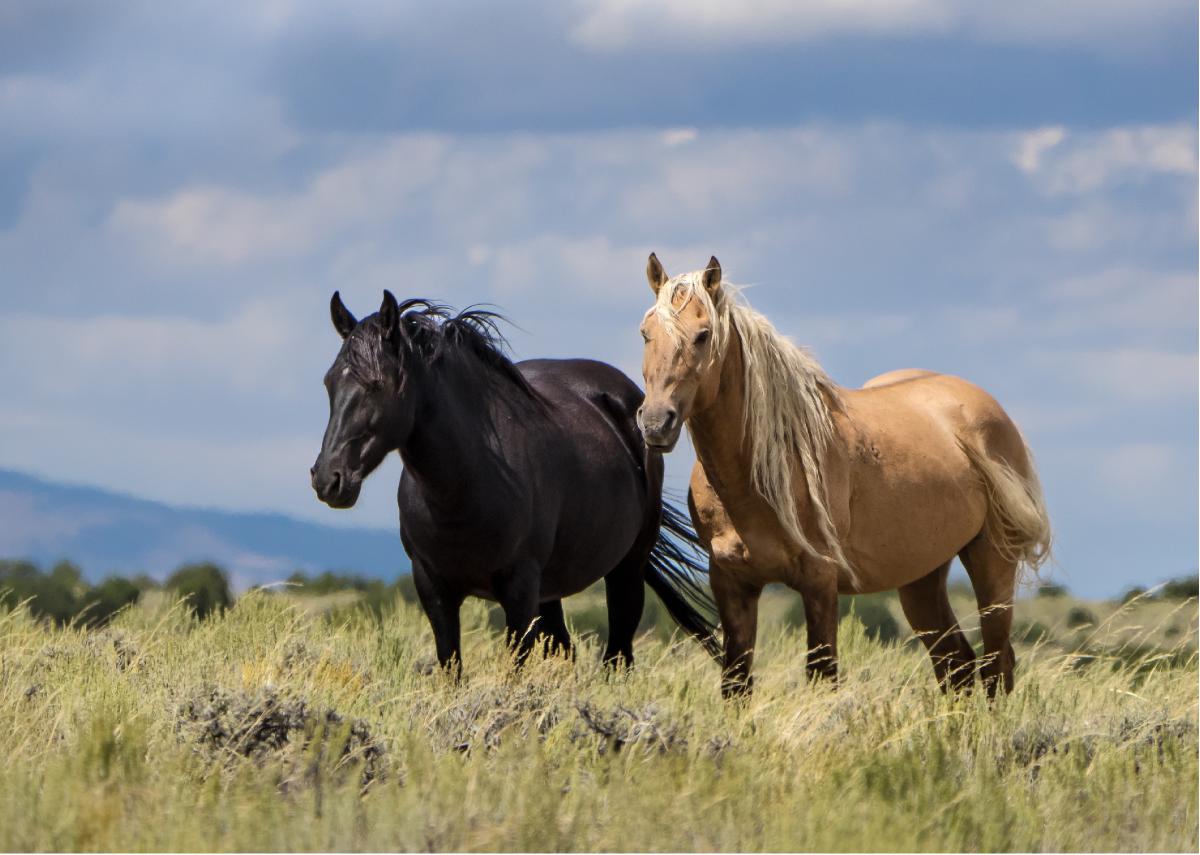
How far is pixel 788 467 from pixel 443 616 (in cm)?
202

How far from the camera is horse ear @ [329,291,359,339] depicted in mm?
7520

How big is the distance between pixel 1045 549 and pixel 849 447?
1975 millimetres

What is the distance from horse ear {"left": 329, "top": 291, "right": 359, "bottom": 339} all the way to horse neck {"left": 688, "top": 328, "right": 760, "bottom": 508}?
5.89 feet

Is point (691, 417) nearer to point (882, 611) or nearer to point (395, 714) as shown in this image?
point (395, 714)

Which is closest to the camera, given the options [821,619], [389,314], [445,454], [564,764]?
[564,764]

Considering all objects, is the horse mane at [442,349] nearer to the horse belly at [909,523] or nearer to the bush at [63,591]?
the horse belly at [909,523]

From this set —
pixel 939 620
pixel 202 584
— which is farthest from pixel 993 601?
pixel 202 584

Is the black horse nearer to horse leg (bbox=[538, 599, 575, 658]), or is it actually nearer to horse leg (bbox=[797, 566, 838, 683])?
horse leg (bbox=[538, 599, 575, 658])

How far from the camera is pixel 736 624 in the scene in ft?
23.6

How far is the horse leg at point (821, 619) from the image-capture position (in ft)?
23.3

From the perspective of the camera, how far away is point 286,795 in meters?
5.91

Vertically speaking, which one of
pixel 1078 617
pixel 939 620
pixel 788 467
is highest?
pixel 788 467

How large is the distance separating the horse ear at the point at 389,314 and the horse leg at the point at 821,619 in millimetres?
→ 2301

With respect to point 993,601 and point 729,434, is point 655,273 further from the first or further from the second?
point 993,601
